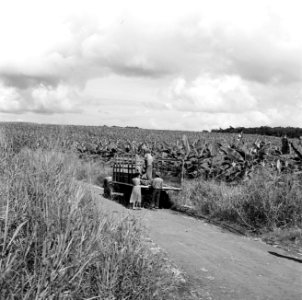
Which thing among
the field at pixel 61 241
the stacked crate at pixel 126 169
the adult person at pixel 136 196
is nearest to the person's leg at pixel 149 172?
the stacked crate at pixel 126 169

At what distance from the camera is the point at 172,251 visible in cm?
947

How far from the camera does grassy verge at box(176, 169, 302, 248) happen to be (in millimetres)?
12078

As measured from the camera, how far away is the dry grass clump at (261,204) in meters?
12.2

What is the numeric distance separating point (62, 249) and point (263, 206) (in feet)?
28.5

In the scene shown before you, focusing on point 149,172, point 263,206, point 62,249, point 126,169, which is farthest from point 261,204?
point 62,249

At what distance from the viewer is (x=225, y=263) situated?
9.00 metres

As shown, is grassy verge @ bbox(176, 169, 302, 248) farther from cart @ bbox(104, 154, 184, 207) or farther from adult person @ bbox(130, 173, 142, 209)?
cart @ bbox(104, 154, 184, 207)

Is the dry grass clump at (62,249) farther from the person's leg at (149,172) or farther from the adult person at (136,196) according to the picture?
the person's leg at (149,172)

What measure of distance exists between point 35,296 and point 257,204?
9.39 meters

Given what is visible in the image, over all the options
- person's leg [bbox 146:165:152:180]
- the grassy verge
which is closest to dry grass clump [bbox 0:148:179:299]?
the grassy verge

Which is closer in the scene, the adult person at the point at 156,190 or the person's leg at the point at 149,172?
the adult person at the point at 156,190

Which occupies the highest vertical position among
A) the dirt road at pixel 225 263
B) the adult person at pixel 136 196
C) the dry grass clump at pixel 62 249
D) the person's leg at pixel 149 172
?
the dry grass clump at pixel 62 249

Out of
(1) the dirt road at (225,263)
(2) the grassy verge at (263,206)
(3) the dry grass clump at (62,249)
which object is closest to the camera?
(3) the dry grass clump at (62,249)

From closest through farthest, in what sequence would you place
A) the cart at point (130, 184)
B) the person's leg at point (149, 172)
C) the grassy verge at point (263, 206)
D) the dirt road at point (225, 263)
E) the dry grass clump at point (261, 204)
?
the dirt road at point (225, 263), the grassy verge at point (263, 206), the dry grass clump at point (261, 204), the cart at point (130, 184), the person's leg at point (149, 172)
